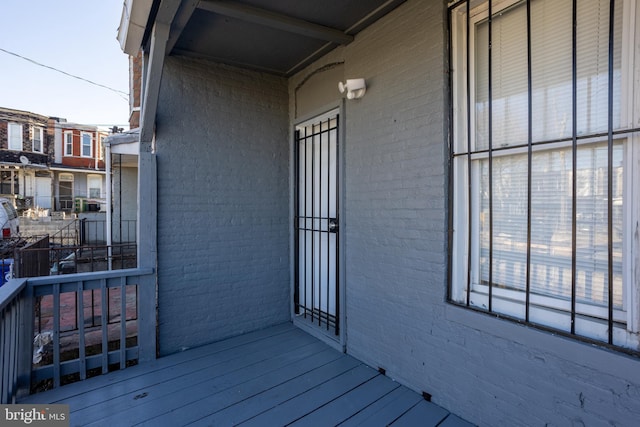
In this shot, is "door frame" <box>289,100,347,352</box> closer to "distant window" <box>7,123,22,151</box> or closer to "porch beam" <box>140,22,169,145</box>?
"porch beam" <box>140,22,169,145</box>

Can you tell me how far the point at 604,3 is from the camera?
147 cm

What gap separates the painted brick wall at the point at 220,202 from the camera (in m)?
3.01

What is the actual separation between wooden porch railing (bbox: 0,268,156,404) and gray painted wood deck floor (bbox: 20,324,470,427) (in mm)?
131

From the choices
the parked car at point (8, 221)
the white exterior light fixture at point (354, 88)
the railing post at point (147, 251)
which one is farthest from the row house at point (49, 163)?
the white exterior light fixture at point (354, 88)

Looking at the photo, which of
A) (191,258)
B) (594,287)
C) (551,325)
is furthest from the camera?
(191,258)

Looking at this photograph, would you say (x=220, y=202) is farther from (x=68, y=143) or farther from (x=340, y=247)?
(x=68, y=143)

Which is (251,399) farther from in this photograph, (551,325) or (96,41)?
(96,41)

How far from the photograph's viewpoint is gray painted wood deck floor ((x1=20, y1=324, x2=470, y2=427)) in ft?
6.52

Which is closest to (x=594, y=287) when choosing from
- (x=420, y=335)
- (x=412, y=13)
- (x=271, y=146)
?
(x=420, y=335)

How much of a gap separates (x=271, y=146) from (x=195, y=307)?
1.91 m

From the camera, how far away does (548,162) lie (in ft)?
5.50

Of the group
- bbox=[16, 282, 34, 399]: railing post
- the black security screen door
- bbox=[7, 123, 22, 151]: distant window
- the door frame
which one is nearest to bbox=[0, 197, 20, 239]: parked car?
bbox=[16, 282, 34, 399]: railing post

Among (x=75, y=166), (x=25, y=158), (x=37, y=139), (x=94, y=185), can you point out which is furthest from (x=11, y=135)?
(x=94, y=185)

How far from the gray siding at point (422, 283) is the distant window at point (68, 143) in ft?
67.6
